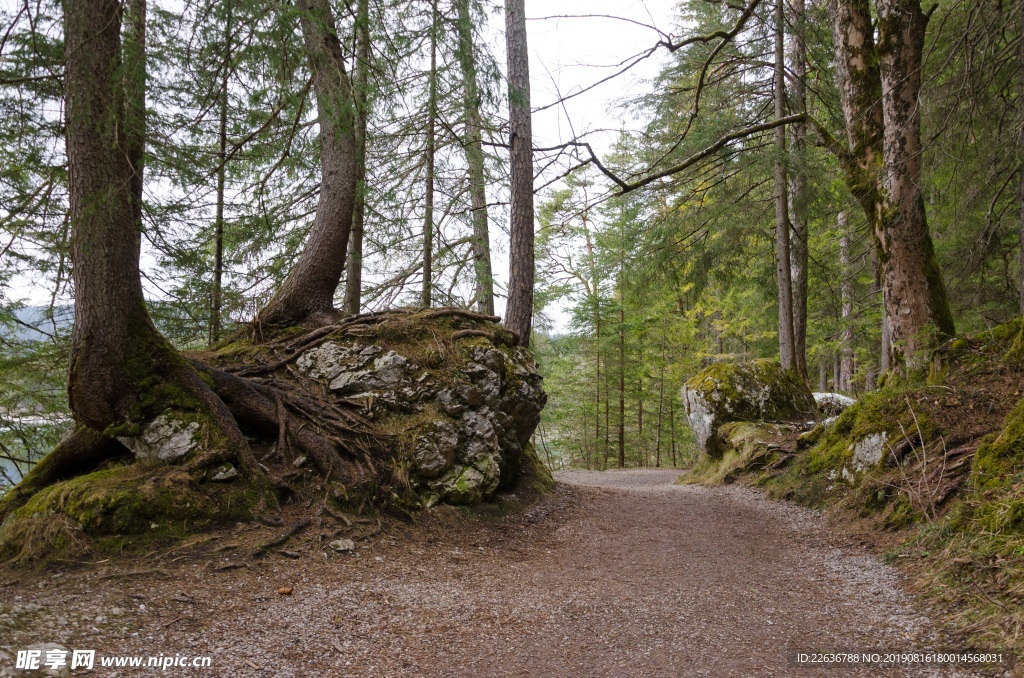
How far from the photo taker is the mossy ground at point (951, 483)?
2.93 meters

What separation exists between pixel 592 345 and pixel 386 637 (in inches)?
592

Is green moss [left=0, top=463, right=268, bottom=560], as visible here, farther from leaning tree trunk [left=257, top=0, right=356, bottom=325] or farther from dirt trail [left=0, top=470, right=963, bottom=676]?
leaning tree trunk [left=257, top=0, right=356, bottom=325]

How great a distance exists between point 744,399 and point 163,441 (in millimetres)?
9371

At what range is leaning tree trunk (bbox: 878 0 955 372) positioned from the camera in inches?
231

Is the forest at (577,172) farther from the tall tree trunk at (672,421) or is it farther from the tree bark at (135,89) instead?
the tall tree trunk at (672,421)

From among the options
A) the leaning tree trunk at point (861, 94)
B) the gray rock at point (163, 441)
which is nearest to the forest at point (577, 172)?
the leaning tree trunk at point (861, 94)

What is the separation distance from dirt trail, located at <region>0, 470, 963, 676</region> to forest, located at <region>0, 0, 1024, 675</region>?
47 mm

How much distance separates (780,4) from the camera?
8914mm

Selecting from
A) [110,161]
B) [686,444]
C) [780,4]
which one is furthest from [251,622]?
[686,444]

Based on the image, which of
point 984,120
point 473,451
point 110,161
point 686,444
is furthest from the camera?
point 686,444

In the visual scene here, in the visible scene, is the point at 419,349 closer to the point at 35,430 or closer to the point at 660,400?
the point at 35,430

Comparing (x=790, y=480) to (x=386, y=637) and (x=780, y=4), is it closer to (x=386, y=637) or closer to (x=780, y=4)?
(x=386, y=637)

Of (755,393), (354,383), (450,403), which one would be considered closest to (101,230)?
(354,383)

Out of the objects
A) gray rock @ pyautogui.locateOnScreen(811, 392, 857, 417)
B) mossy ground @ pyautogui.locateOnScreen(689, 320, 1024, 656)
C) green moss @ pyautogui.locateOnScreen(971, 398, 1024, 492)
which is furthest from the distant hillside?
gray rock @ pyautogui.locateOnScreen(811, 392, 857, 417)
